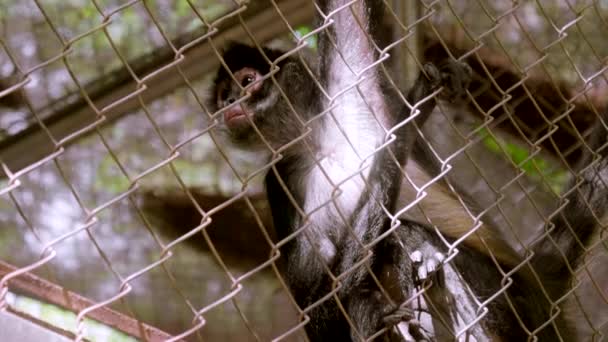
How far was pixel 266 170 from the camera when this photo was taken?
11.6 ft

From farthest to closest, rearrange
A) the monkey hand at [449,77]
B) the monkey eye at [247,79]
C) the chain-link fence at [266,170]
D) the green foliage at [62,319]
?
the monkey eye at [247,79]
the monkey hand at [449,77]
the chain-link fence at [266,170]
the green foliage at [62,319]

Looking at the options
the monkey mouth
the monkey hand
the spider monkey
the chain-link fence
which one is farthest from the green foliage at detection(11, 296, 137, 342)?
the monkey hand

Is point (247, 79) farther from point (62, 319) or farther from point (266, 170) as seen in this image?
point (62, 319)

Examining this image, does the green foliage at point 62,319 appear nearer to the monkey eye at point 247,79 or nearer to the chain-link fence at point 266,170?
the chain-link fence at point 266,170

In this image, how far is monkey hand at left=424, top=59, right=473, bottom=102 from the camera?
282 cm

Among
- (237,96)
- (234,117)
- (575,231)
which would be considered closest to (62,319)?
(234,117)

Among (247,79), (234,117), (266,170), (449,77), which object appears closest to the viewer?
(449,77)

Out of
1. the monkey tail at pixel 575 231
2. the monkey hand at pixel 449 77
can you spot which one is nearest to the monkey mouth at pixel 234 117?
the monkey hand at pixel 449 77

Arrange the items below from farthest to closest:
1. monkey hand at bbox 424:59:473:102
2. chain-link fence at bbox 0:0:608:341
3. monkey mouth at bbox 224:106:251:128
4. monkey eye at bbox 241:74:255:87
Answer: monkey eye at bbox 241:74:255:87, monkey mouth at bbox 224:106:251:128, monkey hand at bbox 424:59:473:102, chain-link fence at bbox 0:0:608:341

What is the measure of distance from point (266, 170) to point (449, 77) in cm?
98

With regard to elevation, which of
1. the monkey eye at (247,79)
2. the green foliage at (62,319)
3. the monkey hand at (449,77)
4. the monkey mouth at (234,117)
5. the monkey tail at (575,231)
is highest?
the monkey eye at (247,79)

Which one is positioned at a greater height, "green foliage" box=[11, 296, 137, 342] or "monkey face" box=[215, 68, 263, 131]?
"monkey face" box=[215, 68, 263, 131]

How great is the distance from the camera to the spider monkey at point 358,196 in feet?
9.55

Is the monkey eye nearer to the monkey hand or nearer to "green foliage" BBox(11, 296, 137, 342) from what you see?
the monkey hand
